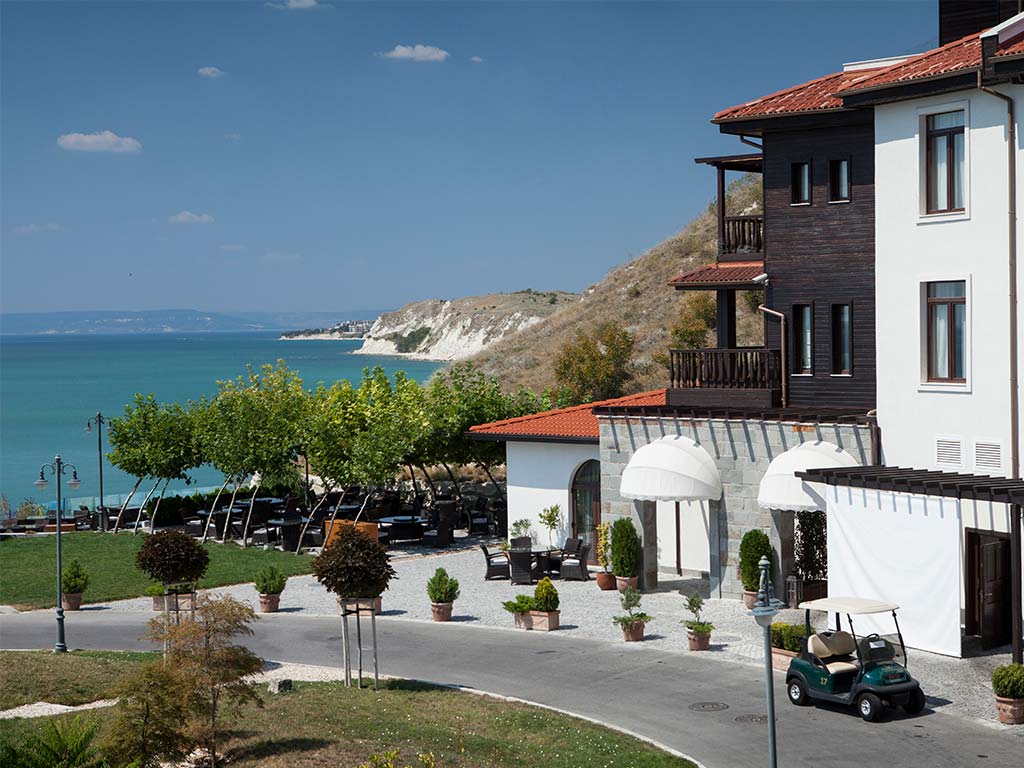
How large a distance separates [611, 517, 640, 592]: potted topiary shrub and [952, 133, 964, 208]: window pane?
10486 mm

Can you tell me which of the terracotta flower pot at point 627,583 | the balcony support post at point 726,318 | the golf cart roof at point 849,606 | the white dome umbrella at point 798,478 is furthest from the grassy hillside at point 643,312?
the golf cart roof at point 849,606

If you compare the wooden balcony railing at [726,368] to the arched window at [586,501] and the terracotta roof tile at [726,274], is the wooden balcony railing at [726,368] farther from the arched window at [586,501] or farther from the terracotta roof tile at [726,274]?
the arched window at [586,501]

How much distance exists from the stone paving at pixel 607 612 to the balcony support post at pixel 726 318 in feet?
21.6

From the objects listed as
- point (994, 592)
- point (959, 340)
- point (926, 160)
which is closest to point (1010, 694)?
→ point (994, 592)

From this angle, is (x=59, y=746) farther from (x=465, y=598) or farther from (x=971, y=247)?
(x=971, y=247)

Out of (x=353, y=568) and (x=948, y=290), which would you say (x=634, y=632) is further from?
(x=948, y=290)

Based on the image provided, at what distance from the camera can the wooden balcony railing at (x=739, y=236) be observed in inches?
1248

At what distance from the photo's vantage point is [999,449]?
23375mm

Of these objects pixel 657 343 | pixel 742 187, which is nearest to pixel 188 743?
pixel 657 343

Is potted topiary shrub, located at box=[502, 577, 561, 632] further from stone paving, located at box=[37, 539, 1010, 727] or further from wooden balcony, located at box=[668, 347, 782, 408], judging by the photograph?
wooden balcony, located at box=[668, 347, 782, 408]

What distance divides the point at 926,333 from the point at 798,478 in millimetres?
3857

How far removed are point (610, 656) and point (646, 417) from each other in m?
7.71

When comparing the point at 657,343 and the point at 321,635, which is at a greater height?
the point at 657,343

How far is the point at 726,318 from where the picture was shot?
33.5 meters
